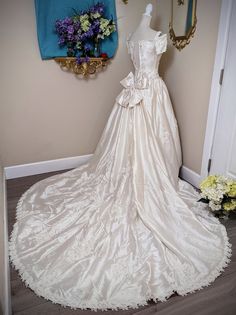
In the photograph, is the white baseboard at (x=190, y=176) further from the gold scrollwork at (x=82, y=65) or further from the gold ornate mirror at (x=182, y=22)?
the gold scrollwork at (x=82, y=65)

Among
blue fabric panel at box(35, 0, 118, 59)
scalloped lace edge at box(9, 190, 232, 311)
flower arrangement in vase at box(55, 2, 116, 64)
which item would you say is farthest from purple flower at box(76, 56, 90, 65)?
scalloped lace edge at box(9, 190, 232, 311)

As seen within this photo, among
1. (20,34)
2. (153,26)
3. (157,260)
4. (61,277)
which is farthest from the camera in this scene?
(153,26)

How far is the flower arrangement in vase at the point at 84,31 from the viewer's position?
211cm

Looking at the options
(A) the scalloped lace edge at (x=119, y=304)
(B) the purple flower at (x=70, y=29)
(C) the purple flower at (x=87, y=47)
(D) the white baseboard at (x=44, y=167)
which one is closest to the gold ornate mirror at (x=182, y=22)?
(C) the purple flower at (x=87, y=47)

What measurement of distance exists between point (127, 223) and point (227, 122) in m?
1.08

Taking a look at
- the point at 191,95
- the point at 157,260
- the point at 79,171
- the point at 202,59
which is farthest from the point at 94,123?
the point at 157,260

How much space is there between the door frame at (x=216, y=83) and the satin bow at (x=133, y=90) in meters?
0.53

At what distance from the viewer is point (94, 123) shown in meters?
2.64

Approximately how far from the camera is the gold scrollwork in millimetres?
2271

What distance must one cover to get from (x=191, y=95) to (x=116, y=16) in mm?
1037

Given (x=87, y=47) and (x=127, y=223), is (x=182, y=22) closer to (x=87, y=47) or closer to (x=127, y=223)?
(x=87, y=47)

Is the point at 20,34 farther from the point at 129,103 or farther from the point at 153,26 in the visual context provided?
the point at 153,26

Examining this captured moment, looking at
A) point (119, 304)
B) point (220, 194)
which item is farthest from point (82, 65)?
point (119, 304)

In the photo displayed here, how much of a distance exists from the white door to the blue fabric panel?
1.14m
